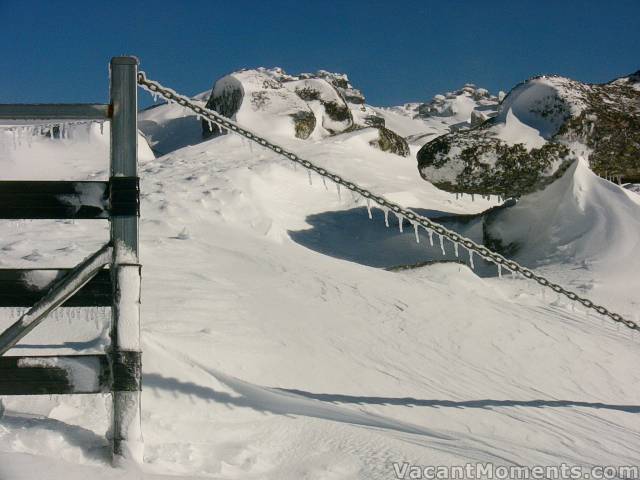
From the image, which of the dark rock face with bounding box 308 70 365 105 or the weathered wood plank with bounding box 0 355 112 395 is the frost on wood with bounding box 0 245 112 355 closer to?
the weathered wood plank with bounding box 0 355 112 395

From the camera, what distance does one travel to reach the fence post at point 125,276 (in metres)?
2.10

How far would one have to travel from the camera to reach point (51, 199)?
2090 mm

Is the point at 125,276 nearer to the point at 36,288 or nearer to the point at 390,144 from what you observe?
the point at 36,288

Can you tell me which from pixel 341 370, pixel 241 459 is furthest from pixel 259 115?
pixel 241 459

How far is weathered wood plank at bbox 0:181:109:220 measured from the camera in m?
2.07

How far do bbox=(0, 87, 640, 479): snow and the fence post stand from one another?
0.13m

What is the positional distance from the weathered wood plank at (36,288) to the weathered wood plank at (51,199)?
183 mm

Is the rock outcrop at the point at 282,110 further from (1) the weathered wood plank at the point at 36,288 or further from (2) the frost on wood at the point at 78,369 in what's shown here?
(2) the frost on wood at the point at 78,369

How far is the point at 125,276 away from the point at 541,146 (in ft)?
25.0

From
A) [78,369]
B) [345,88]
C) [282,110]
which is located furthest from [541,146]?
[345,88]

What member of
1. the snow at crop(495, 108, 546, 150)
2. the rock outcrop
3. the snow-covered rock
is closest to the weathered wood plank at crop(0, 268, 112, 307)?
the snow at crop(495, 108, 546, 150)

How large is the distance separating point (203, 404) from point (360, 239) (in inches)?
256

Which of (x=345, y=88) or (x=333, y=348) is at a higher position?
(x=345, y=88)

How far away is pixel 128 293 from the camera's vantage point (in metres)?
2.12
